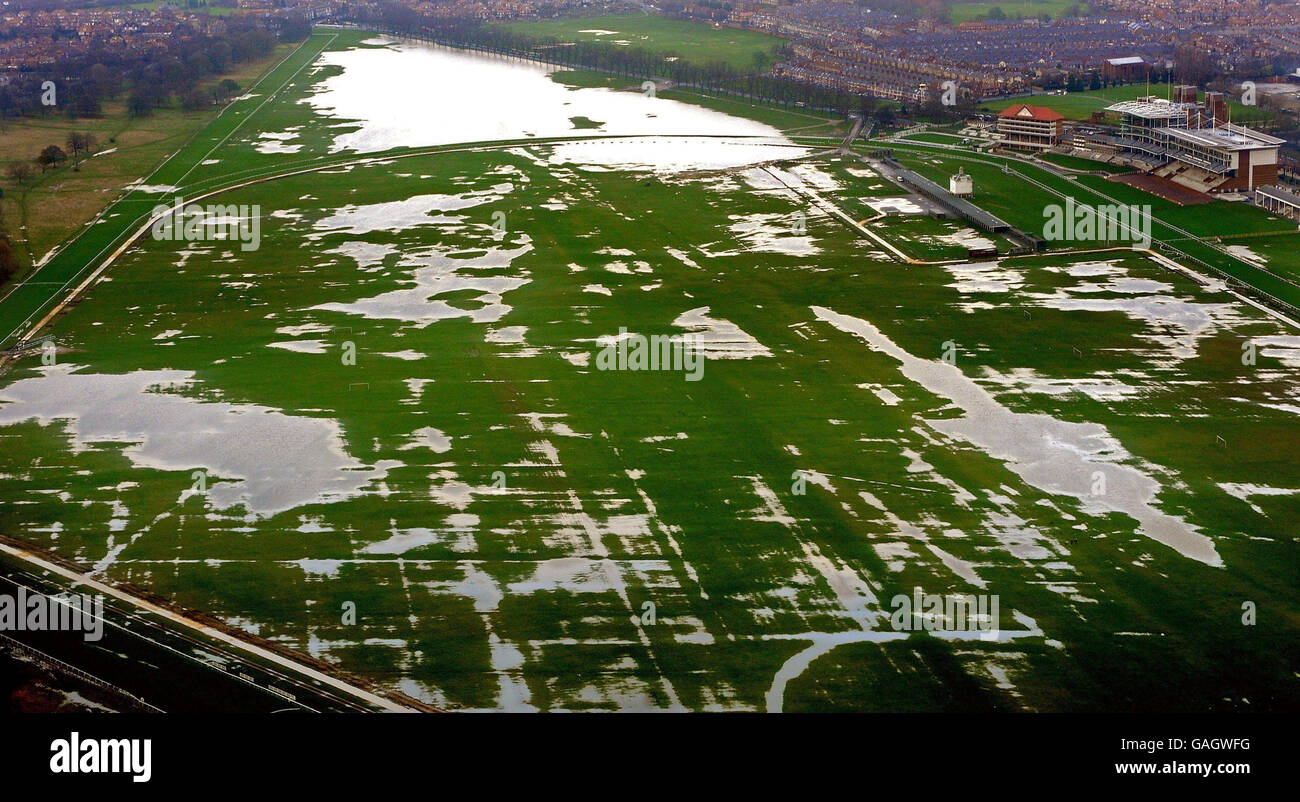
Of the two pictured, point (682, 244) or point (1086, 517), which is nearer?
point (1086, 517)

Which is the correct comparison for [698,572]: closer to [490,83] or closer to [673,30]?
[490,83]

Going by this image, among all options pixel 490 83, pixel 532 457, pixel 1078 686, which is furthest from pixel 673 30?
pixel 1078 686

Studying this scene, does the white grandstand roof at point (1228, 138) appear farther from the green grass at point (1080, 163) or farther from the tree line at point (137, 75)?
the tree line at point (137, 75)

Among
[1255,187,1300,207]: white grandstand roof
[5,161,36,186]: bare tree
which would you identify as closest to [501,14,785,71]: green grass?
[1255,187,1300,207]: white grandstand roof

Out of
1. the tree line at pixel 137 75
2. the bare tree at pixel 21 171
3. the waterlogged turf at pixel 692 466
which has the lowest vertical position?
the waterlogged turf at pixel 692 466

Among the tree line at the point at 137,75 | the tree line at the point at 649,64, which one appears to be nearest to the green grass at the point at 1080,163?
the tree line at the point at 649,64
